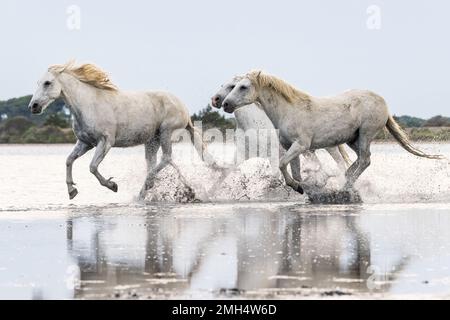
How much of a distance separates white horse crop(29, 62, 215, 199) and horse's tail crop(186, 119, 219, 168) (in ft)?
1.26

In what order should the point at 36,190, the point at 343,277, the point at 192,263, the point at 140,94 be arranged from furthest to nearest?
1. the point at 36,190
2. the point at 140,94
3. the point at 192,263
4. the point at 343,277

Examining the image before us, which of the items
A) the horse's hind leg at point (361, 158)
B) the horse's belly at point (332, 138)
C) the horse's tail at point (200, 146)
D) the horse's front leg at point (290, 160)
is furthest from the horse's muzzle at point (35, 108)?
the horse's hind leg at point (361, 158)

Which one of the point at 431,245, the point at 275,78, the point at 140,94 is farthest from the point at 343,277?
the point at 140,94

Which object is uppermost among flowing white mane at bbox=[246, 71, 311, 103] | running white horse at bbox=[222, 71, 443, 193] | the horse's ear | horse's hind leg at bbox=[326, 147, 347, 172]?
the horse's ear

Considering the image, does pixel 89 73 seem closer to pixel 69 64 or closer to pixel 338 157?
pixel 69 64

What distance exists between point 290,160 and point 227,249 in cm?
549

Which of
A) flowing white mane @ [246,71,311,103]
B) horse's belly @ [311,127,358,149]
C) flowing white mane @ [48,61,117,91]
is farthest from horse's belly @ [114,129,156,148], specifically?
horse's belly @ [311,127,358,149]

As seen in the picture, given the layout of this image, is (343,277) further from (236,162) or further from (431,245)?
(236,162)

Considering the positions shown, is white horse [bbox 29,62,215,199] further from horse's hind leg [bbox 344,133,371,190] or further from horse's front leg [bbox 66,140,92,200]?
horse's hind leg [bbox 344,133,371,190]

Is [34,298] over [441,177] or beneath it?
over

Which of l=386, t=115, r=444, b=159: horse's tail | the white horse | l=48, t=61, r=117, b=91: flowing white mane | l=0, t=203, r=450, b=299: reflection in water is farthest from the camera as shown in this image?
l=386, t=115, r=444, b=159: horse's tail

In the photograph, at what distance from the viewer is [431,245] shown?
9.95m

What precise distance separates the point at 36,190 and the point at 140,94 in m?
4.44

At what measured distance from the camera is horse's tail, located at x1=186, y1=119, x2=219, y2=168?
17.4 m
